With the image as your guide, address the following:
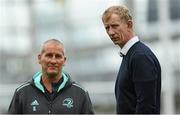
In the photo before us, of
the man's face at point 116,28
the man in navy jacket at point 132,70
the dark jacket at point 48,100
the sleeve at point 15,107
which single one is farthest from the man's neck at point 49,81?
the man's face at point 116,28

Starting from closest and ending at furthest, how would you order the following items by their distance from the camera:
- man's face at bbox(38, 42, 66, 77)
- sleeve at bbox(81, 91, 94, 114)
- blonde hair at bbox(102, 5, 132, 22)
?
blonde hair at bbox(102, 5, 132, 22) < man's face at bbox(38, 42, 66, 77) < sleeve at bbox(81, 91, 94, 114)

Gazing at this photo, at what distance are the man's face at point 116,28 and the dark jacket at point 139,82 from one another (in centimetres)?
11

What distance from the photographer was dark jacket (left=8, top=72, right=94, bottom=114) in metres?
4.46

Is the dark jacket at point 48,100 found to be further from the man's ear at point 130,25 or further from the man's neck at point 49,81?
the man's ear at point 130,25

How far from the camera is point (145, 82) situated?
4.09 metres

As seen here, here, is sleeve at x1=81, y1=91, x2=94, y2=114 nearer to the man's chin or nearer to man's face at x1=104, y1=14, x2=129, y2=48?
the man's chin

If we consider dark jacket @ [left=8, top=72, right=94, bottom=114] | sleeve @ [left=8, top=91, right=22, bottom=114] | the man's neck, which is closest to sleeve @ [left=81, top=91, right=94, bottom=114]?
dark jacket @ [left=8, top=72, right=94, bottom=114]

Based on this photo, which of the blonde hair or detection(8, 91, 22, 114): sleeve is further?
detection(8, 91, 22, 114): sleeve

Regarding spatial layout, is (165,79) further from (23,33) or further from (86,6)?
(23,33)

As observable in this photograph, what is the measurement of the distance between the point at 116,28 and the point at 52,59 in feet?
1.71

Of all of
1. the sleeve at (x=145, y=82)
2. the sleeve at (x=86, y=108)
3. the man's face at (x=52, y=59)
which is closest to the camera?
the sleeve at (x=145, y=82)

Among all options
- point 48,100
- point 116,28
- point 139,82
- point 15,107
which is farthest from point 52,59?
point 139,82

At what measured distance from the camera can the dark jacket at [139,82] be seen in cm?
409

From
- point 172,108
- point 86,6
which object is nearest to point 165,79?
point 172,108
